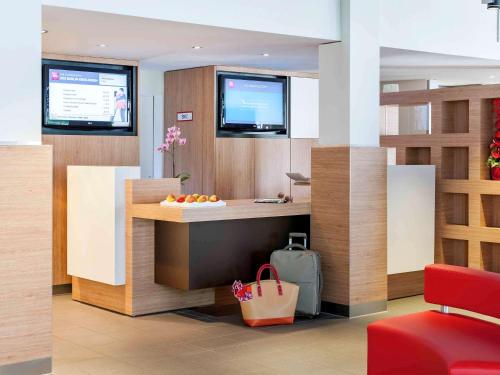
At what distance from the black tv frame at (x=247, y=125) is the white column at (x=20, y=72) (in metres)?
4.09

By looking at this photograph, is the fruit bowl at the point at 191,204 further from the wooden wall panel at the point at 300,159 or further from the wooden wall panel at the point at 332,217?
the wooden wall panel at the point at 300,159

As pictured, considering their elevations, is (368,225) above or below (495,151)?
below

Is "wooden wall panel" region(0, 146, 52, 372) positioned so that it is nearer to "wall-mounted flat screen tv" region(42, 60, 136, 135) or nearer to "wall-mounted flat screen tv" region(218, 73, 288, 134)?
"wall-mounted flat screen tv" region(42, 60, 136, 135)

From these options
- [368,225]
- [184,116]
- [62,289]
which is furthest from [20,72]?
[184,116]

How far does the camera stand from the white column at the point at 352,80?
7.00 metres

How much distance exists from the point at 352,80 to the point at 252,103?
99.6 inches

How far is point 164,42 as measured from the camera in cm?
730

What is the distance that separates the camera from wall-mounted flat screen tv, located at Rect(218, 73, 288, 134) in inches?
359

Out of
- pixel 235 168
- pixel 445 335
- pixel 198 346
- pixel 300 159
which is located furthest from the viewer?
pixel 300 159

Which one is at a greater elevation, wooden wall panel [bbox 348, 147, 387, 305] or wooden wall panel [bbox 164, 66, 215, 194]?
wooden wall panel [bbox 164, 66, 215, 194]

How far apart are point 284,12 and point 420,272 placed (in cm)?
293

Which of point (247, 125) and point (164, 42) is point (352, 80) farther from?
point (247, 125)

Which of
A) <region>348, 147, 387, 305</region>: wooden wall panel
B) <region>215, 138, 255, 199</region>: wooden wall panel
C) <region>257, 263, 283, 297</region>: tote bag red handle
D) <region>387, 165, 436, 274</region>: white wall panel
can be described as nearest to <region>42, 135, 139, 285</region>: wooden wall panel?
<region>215, 138, 255, 199</region>: wooden wall panel

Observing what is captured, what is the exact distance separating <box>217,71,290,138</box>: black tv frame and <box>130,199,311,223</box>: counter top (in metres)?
1.97
